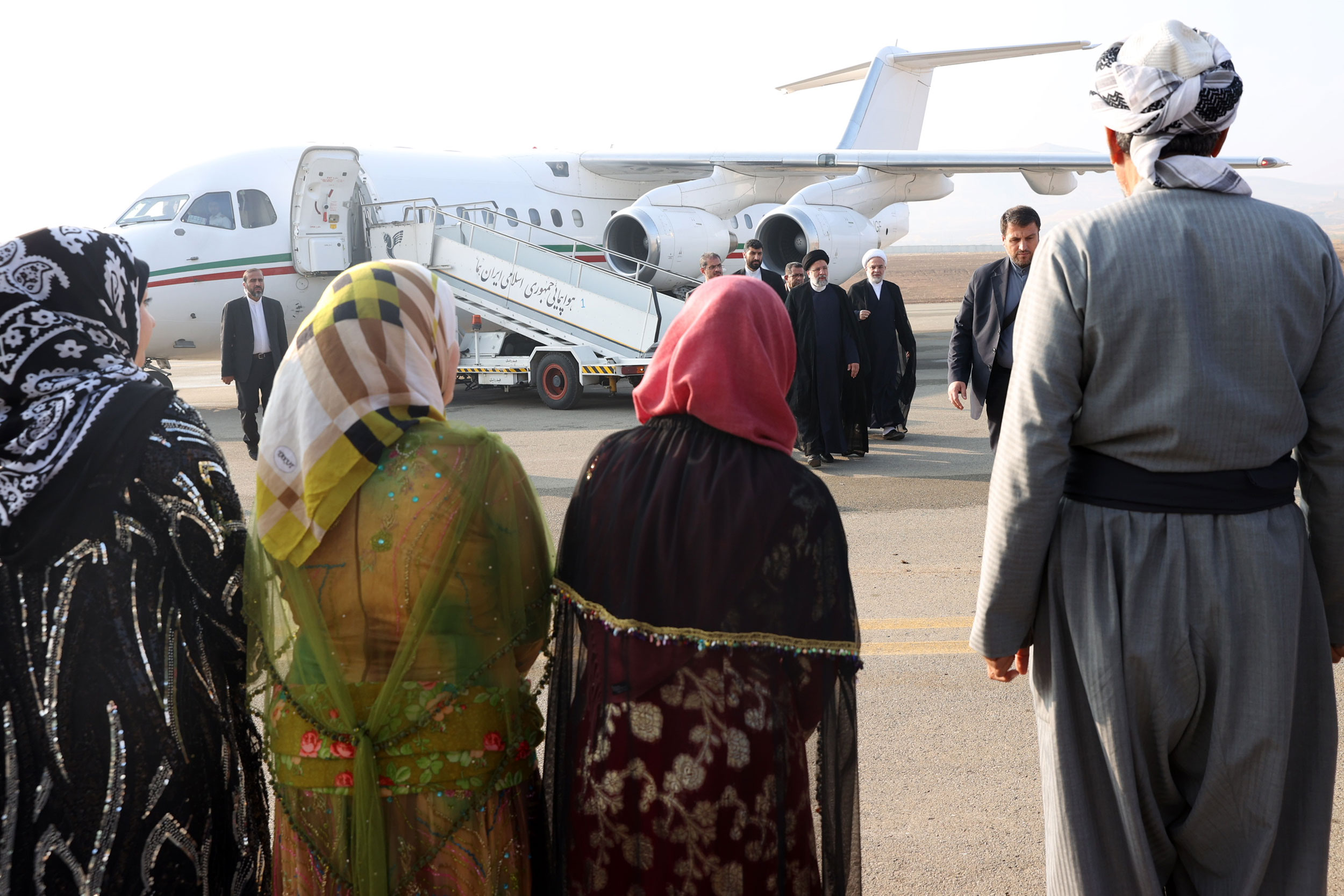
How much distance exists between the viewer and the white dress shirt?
1001cm

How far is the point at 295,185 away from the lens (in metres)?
13.4

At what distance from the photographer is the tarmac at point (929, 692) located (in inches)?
116

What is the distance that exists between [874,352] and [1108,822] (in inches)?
328

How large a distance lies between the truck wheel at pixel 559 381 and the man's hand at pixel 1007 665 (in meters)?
11.0

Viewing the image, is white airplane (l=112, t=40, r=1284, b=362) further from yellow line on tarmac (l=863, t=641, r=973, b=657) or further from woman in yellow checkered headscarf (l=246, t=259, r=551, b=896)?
woman in yellow checkered headscarf (l=246, t=259, r=551, b=896)

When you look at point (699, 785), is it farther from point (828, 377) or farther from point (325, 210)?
point (325, 210)

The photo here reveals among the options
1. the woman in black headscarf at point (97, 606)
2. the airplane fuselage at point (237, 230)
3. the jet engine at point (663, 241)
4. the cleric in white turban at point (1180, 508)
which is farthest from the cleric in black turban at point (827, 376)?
the woman in black headscarf at point (97, 606)

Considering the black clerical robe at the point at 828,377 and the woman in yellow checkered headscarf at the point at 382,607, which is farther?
the black clerical robe at the point at 828,377

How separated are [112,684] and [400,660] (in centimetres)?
54

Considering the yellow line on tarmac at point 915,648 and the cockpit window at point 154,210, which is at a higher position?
the cockpit window at point 154,210

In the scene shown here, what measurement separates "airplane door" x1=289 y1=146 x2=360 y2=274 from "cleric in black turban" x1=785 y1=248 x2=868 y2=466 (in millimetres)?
6801

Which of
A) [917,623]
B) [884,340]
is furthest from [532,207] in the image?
[917,623]

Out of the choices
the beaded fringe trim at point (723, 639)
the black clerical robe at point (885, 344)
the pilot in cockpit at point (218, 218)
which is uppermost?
the pilot in cockpit at point (218, 218)

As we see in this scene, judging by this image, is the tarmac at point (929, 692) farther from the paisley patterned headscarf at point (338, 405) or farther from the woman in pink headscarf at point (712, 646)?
the paisley patterned headscarf at point (338, 405)
